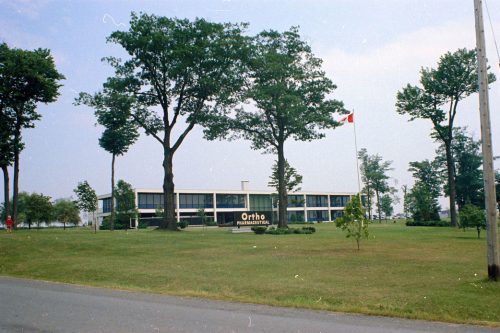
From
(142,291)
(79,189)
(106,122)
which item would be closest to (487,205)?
(142,291)

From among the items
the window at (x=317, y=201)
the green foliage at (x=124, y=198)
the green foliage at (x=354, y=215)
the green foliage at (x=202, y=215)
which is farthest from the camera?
the window at (x=317, y=201)

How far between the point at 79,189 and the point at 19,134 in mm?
18308

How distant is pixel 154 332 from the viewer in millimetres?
8156

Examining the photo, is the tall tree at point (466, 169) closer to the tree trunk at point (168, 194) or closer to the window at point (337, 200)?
the window at point (337, 200)

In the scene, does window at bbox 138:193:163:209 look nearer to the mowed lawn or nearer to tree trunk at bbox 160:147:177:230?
tree trunk at bbox 160:147:177:230

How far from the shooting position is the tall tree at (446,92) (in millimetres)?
54066

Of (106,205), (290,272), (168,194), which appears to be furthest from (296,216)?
(290,272)

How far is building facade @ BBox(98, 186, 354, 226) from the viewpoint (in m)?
91.5

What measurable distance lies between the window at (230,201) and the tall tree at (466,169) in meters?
42.4

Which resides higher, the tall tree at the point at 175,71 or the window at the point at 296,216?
the tall tree at the point at 175,71

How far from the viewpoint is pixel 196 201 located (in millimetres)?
98625

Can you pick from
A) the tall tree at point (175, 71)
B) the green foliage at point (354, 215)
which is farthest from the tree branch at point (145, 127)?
the green foliage at point (354, 215)

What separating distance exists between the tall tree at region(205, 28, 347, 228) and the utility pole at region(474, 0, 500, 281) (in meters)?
28.4

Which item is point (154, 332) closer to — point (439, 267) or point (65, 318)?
point (65, 318)
